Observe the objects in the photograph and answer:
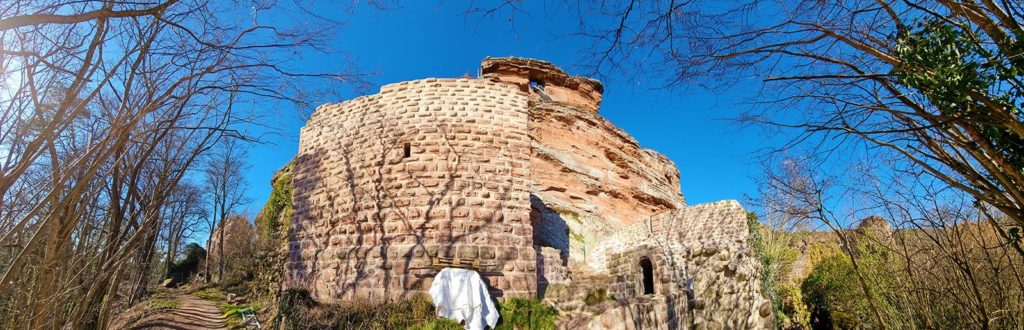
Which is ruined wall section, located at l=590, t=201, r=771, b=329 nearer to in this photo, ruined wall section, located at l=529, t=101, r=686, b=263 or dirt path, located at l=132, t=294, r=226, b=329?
ruined wall section, located at l=529, t=101, r=686, b=263

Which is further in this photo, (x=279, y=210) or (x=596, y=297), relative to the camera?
(x=279, y=210)

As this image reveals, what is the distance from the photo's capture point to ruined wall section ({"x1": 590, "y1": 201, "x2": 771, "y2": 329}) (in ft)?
33.9

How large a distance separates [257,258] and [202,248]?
1607cm

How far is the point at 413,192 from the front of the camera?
7926 millimetres

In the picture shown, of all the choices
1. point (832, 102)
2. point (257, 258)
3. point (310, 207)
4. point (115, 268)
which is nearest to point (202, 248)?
point (257, 258)

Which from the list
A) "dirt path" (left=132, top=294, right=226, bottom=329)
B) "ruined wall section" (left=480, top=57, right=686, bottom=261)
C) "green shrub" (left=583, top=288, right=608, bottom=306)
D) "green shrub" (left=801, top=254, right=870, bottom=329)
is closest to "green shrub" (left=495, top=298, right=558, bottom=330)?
"green shrub" (left=583, top=288, right=608, bottom=306)

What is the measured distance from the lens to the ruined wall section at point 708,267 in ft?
33.9

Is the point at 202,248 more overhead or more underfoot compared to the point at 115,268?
more overhead

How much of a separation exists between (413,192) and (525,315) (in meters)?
2.68

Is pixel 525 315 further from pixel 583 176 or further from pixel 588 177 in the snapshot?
pixel 588 177

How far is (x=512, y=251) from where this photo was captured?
7.62 meters

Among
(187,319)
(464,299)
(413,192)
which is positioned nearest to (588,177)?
(413,192)

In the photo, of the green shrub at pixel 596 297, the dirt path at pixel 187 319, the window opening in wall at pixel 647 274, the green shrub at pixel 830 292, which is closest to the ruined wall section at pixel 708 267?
the window opening in wall at pixel 647 274

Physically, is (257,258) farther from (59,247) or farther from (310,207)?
(59,247)
